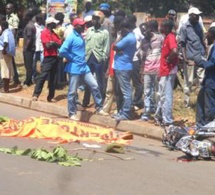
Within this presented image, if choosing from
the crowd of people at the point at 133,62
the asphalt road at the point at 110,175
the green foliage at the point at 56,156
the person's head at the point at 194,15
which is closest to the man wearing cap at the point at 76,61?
the crowd of people at the point at 133,62

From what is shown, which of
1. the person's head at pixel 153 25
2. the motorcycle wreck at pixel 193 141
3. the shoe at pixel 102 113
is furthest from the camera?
the shoe at pixel 102 113

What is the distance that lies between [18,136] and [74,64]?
89.8 inches

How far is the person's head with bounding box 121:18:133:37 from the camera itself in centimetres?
1072

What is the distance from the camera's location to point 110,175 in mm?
7082

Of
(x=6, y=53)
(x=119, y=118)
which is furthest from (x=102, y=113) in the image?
(x=6, y=53)

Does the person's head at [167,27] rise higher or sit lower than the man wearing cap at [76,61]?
higher

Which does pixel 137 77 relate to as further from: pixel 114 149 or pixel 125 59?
pixel 114 149

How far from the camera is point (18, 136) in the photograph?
31.4 feet

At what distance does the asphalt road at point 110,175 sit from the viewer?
637cm

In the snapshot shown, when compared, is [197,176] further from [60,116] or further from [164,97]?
[60,116]

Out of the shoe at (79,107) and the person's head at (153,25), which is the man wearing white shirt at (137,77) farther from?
the shoe at (79,107)

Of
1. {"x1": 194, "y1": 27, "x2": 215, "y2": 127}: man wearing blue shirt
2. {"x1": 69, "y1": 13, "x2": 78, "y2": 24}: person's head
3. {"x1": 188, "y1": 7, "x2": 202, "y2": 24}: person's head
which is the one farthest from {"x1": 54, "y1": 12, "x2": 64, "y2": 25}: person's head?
{"x1": 194, "y1": 27, "x2": 215, "y2": 127}: man wearing blue shirt

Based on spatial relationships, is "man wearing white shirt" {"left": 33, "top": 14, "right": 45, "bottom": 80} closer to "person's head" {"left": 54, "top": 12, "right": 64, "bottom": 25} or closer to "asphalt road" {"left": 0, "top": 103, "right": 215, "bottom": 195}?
"person's head" {"left": 54, "top": 12, "right": 64, "bottom": 25}

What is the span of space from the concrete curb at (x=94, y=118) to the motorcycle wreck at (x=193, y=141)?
1.24 m
